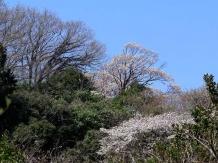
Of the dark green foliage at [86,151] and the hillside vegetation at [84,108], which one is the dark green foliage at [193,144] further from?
the dark green foliage at [86,151]

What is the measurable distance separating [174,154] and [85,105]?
15790 mm

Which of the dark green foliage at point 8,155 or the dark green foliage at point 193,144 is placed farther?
the dark green foliage at point 8,155

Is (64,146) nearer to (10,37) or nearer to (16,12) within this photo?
(10,37)

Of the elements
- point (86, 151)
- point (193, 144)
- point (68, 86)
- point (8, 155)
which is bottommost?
point (8, 155)

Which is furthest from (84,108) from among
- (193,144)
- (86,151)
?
(193,144)

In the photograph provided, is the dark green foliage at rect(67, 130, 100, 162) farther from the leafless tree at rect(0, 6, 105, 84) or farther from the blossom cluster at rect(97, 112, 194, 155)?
the leafless tree at rect(0, 6, 105, 84)

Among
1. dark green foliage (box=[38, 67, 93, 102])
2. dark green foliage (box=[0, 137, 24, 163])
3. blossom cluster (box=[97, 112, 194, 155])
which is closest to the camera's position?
dark green foliage (box=[0, 137, 24, 163])

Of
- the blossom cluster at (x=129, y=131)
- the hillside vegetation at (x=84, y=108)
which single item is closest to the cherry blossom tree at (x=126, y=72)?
the hillside vegetation at (x=84, y=108)

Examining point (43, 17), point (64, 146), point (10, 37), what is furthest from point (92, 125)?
point (43, 17)

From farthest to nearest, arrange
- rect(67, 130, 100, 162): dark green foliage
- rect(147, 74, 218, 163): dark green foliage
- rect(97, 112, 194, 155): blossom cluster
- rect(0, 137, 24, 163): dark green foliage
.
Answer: rect(67, 130, 100, 162): dark green foliage < rect(97, 112, 194, 155): blossom cluster < rect(0, 137, 24, 163): dark green foliage < rect(147, 74, 218, 163): dark green foliage

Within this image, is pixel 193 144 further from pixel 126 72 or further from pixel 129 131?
pixel 126 72

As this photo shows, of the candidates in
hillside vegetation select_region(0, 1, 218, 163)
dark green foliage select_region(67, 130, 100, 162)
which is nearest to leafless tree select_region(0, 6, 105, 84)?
hillside vegetation select_region(0, 1, 218, 163)

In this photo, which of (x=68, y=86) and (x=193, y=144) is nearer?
(x=193, y=144)

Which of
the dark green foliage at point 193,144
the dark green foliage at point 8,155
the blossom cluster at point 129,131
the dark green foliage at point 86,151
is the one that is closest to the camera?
the dark green foliage at point 193,144
